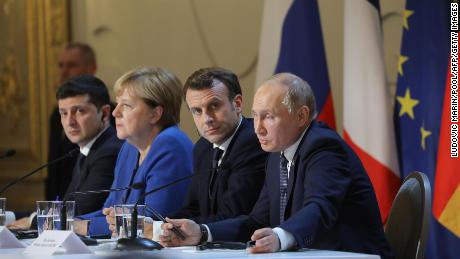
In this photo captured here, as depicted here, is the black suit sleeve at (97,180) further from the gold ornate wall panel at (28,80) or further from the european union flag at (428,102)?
the gold ornate wall panel at (28,80)

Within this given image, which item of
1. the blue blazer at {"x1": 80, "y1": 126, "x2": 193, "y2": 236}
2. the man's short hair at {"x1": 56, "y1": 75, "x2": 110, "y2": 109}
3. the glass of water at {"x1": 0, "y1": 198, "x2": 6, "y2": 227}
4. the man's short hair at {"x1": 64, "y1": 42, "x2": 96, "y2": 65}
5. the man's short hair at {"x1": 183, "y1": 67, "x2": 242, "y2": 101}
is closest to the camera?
the glass of water at {"x1": 0, "y1": 198, "x2": 6, "y2": 227}

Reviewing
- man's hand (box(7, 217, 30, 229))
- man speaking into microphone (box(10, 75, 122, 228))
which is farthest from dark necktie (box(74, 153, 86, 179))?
man's hand (box(7, 217, 30, 229))

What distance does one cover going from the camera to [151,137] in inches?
174

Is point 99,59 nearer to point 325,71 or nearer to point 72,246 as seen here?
point 325,71

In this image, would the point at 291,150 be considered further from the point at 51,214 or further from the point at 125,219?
the point at 51,214

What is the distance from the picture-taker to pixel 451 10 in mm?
4586

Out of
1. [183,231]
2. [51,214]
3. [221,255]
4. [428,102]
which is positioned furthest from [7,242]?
[428,102]

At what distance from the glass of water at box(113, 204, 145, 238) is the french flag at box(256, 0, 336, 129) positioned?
2130mm

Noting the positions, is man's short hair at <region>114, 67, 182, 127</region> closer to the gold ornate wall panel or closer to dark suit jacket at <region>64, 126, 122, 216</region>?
dark suit jacket at <region>64, 126, 122, 216</region>

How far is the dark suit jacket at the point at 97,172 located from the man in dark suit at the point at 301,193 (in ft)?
4.36

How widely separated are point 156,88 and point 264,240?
1.65 meters

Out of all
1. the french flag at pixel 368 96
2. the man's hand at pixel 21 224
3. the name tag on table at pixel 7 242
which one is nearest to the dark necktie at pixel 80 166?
the man's hand at pixel 21 224

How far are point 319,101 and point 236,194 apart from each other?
60.1 inches

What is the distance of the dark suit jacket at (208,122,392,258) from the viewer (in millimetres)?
3131
